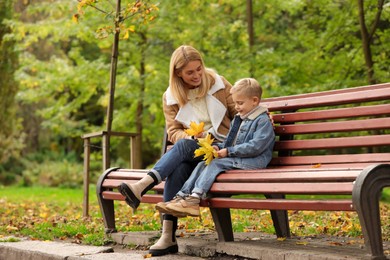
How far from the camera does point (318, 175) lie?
4.02m

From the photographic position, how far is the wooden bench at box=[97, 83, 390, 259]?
3777 millimetres

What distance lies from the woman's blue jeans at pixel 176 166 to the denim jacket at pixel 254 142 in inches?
12.7

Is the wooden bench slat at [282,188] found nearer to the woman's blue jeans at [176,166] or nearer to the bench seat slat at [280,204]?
the bench seat slat at [280,204]

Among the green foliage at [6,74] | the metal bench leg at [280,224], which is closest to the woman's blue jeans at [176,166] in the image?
the metal bench leg at [280,224]

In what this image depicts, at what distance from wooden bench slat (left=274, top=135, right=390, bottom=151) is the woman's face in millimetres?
784

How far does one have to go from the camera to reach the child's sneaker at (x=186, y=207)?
4664 mm

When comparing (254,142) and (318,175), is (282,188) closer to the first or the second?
(318,175)

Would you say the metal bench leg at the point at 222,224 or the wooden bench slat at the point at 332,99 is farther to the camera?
the metal bench leg at the point at 222,224

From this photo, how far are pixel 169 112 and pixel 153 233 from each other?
1.04 metres

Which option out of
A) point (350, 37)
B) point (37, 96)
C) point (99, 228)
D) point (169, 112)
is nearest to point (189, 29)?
point (350, 37)

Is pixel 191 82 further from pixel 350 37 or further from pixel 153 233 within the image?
pixel 350 37

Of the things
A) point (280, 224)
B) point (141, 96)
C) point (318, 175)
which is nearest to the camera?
point (318, 175)

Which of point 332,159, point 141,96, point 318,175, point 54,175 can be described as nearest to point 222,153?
point 332,159

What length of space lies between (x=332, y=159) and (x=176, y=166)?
1087 mm
